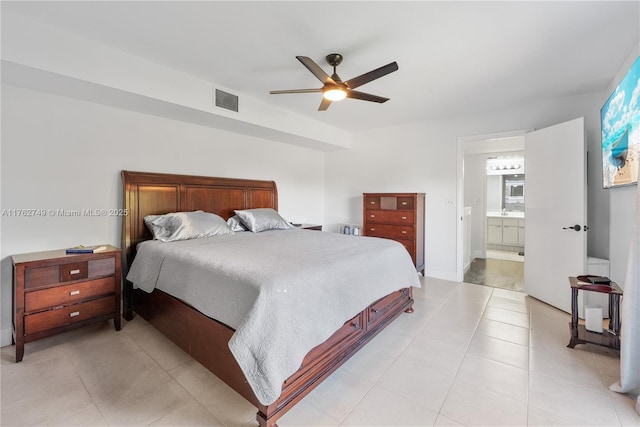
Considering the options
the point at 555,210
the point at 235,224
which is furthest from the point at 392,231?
the point at 235,224

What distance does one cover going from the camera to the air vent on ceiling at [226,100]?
10.7 ft

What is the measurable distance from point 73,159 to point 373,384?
134 inches

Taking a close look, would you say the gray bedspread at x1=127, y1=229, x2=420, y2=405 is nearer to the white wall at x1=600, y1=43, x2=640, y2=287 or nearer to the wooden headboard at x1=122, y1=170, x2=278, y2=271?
the wooden headboard at x1=122, y1=170, x2=278, y2=271

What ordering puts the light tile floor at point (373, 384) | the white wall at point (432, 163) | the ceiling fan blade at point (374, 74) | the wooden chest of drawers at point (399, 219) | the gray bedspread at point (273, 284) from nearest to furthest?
the gray bedspread at point (273, 284), the light tile floor at point (373, 384), the ceiling fan blade at point (374, 74), the white wall at point (432, 163), the wooden chest of drawers at point (399, 219)

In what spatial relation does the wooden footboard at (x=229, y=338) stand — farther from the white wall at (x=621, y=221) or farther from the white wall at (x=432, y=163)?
the white wall at (x=432, y=163)

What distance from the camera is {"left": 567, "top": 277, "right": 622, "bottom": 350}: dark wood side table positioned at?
7.29ft

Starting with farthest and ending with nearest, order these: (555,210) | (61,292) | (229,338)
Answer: (555,210) → (61,292) → (229,338)

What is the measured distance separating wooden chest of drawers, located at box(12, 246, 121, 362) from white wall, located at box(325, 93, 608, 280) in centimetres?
399

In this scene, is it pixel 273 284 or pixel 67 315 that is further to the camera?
pixel 67 315

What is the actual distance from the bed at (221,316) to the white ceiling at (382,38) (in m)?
1.37

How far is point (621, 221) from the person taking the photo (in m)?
2.62

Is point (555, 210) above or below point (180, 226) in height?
above

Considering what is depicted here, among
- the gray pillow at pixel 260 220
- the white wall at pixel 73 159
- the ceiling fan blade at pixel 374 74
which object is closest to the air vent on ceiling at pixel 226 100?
the white wall at pixel 73 159

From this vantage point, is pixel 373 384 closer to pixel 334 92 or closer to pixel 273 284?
pixel 273 284
